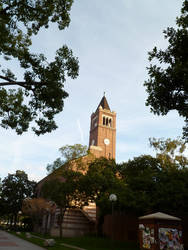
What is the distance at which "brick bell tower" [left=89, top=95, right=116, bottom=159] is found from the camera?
64.8m

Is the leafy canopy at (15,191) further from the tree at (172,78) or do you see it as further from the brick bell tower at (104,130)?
the tree at (172,78)

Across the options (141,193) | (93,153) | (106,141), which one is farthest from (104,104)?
(141,193)

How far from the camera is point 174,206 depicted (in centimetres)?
1755

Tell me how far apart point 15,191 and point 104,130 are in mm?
28924

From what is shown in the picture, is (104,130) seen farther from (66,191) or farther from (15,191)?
(66,191)

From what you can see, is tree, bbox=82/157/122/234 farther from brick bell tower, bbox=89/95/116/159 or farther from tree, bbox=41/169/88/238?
brick bell tower, bbox=89/95/116/159

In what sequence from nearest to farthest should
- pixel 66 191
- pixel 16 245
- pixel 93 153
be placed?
1. pixel 16 245
2. pixel 66 191
3. pixel 93 153

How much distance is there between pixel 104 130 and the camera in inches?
2667

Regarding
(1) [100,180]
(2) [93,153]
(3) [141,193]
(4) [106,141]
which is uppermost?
(4) [106,141]

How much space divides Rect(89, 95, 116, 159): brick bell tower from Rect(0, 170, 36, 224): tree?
21061 mm

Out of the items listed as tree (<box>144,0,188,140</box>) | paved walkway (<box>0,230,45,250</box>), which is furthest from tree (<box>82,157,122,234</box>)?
tree (<box>144,0,188,140</box>)

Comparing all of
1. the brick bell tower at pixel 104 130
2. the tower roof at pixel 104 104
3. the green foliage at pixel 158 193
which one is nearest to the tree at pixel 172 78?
the green foliage at pixel 158 193

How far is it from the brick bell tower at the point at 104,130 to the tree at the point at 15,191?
21061mm

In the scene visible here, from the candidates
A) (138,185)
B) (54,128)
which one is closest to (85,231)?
(138,185)
